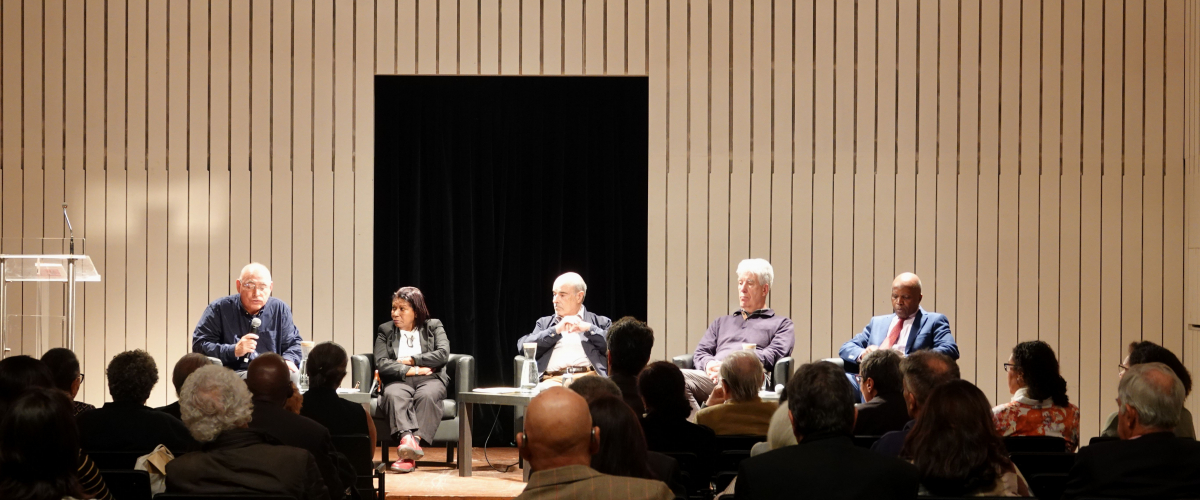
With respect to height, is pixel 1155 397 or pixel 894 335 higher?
pixel 1155 397

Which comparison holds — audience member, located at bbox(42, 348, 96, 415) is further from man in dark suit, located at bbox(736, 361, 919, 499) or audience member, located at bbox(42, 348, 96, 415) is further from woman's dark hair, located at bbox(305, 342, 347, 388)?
man in dark suit, located at bbox(736, 361, 919, 499)

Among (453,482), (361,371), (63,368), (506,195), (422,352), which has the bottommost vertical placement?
(453,482)

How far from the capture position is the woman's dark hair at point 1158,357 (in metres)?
4.27

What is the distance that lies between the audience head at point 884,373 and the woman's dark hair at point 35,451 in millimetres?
2868

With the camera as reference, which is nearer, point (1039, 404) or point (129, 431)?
point (129, 431)

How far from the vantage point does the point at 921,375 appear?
3.78 m

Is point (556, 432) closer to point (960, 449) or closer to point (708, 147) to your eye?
point (960, 449)

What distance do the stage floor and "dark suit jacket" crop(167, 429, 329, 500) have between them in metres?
3.00

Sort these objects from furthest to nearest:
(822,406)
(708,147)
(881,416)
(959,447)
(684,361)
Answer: (708,147) < (684,361) < (881,416) < (959,447) < (822,406)

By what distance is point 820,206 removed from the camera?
7703 mm

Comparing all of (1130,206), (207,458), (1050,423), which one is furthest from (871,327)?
(207,458)

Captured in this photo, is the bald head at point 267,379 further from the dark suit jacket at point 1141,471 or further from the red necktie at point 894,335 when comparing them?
the red necktie at point 894,335

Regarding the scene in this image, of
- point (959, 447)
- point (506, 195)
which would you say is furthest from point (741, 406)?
point (506, 195)

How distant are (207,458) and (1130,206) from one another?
6.81m
